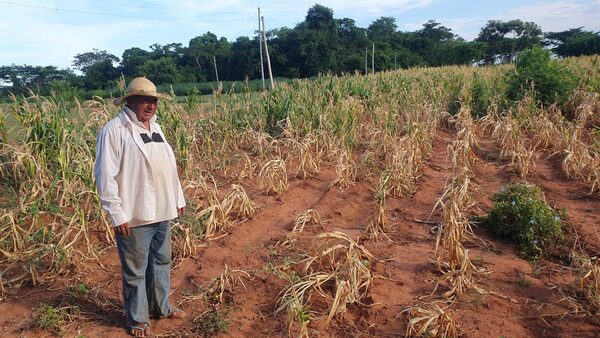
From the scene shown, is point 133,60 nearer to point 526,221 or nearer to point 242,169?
point 242,169

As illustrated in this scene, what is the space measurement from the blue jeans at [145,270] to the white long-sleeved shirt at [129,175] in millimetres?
127

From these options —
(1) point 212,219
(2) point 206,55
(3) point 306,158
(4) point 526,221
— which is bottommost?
(4) point 526,221

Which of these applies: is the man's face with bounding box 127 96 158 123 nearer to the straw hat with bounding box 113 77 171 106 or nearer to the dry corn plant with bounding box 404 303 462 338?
the straw hat with bounding box 113 77 171 106

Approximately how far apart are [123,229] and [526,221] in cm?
361

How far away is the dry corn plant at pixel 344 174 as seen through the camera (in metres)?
6.11

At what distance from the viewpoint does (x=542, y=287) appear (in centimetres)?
355

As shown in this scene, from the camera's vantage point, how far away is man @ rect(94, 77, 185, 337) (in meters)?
2.89

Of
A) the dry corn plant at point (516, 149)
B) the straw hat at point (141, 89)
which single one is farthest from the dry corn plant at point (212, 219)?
the dry corn plant at point (516, 149)

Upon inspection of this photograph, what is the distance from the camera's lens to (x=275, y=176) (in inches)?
233

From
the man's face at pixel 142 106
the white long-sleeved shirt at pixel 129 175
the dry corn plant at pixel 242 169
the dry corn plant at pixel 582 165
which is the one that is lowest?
the dry corn plant at pixel 582 165

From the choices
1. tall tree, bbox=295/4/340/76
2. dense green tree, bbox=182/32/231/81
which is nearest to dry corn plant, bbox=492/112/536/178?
tall tree, bbox=295/4/340/76

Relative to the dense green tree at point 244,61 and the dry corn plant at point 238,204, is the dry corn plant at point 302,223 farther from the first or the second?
the dense green tree at point 244,61

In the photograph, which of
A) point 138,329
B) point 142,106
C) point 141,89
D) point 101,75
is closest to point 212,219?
point 138,329

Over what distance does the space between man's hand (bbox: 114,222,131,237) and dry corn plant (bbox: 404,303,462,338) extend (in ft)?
6.46
